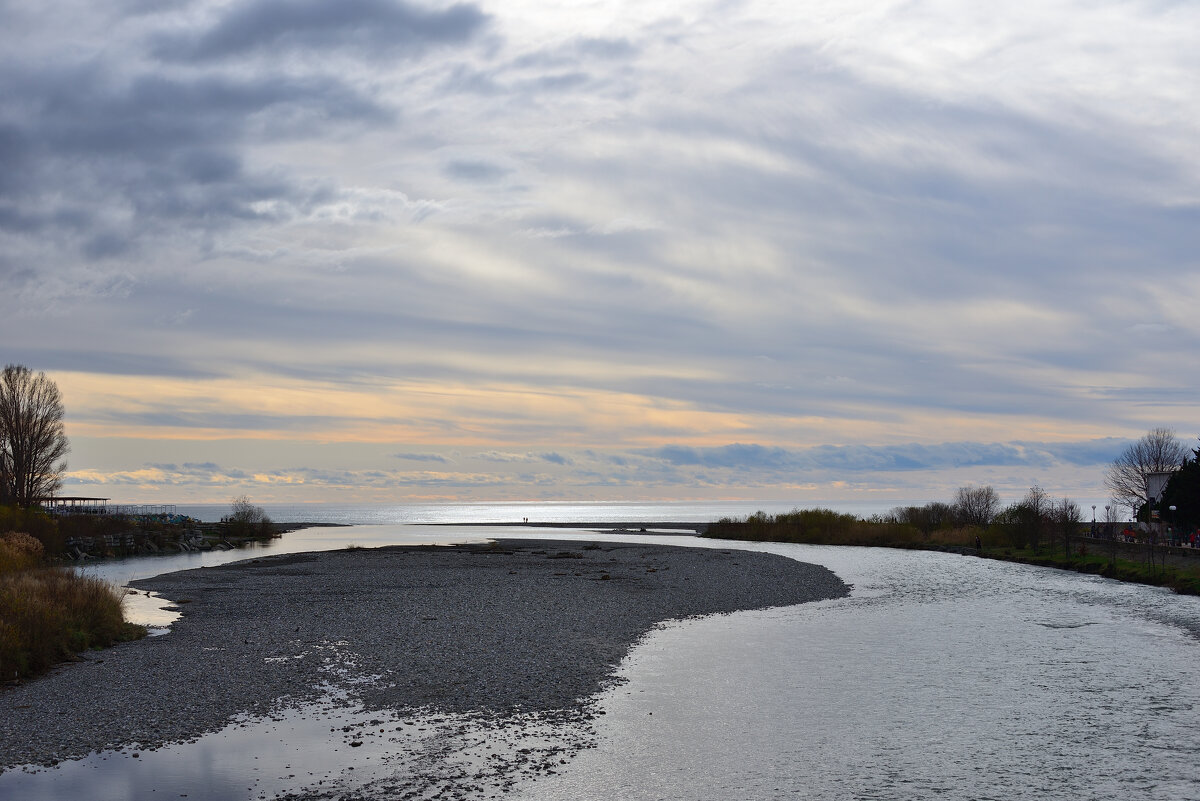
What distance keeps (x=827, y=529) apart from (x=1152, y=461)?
168 feet

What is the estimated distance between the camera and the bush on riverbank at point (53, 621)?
22.8m

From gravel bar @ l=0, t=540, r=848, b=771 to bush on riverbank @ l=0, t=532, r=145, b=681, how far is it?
78 cm

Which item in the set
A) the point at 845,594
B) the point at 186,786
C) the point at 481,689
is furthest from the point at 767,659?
the point at 845,594

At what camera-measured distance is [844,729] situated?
1888 centimetres

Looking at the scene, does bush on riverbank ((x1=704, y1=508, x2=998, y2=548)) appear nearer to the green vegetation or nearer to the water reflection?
the green vegetation

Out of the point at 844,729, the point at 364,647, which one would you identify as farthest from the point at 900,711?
the point at 364,647

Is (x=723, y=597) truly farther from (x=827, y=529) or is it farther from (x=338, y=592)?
(x=827, y=529)

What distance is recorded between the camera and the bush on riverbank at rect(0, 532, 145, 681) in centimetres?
2283

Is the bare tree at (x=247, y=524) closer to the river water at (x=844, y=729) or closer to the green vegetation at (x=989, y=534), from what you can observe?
the green vegetation at (x=989, y=534)

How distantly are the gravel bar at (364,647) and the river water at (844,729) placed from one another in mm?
1490

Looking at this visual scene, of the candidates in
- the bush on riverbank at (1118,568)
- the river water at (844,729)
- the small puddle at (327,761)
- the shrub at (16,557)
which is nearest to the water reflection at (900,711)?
the river water at (844,729)

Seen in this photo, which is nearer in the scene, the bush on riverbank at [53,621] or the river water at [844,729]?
the river water at [844,729]

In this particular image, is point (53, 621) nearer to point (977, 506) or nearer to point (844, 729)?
point (844, 729)

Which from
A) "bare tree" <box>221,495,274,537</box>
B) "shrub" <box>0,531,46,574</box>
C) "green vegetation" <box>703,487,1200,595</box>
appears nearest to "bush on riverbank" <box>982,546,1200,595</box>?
"green vegetation" <box>703,487,1200,595</box>
